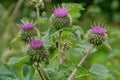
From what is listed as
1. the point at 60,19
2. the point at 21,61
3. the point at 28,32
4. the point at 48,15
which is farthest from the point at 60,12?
the point at 48,15

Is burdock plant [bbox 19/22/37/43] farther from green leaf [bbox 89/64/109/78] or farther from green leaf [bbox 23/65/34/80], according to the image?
green leaf [bbox 89/64/109/78]

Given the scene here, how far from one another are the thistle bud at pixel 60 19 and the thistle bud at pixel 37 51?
11 cm

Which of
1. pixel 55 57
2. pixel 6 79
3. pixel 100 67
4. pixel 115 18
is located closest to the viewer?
pixel 6 79

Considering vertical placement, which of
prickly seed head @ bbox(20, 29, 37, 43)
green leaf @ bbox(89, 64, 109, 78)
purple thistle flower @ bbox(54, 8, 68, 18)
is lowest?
green leaf @ bbox(89, 64, 109, 78)

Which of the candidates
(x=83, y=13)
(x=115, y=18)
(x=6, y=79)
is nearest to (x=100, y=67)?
(x=6, y=79)

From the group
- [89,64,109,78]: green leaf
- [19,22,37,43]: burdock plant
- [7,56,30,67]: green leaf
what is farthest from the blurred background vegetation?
[7,56,30,67]: green leaf

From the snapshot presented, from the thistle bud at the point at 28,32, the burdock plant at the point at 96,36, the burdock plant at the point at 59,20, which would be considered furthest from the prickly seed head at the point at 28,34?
the burdock plant at the point at 96,36

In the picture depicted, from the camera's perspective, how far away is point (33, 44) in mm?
1749

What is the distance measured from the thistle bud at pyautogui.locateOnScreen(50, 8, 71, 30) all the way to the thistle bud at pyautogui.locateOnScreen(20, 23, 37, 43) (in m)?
0.10

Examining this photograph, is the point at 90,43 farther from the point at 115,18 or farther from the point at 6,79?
the point at 115,18

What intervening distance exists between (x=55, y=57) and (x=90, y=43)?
189mm

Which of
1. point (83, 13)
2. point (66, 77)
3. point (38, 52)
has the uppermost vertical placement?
point (83, 13)

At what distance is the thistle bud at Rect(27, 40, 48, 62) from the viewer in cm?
174

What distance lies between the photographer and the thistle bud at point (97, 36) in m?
1.86
